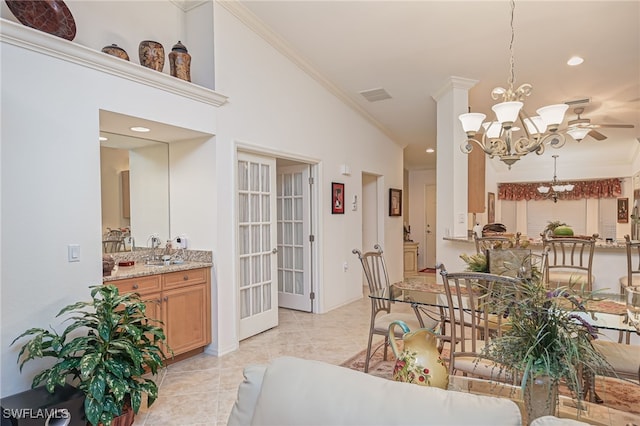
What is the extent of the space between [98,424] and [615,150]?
9911mm

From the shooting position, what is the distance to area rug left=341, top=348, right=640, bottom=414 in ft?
8.32

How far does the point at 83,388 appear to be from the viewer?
2.07 metres

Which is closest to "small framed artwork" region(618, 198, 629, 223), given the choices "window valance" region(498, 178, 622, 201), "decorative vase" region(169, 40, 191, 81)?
"window valance" region(498, 178, 622, 201)

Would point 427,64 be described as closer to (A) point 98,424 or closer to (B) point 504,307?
(B) point 504,307

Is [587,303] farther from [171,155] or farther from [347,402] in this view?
[171,155]

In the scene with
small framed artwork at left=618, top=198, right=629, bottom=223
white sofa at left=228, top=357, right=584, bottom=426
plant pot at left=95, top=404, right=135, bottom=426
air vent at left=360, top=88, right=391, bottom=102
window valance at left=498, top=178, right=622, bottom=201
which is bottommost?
plant pot at left=95, top=404, right=135, bottom=426

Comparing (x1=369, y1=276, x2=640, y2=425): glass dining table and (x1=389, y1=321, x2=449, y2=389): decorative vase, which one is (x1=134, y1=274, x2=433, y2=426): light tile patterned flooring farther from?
(x1=389, y1=321, x2=449, y2=389): decorative vase

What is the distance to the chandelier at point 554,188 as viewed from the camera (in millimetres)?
8086

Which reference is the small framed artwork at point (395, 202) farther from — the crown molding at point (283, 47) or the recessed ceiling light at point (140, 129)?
the recessed ceiling light at point (140, 129)

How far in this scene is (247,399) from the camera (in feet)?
3.91

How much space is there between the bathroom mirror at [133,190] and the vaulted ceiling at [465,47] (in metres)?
1.83

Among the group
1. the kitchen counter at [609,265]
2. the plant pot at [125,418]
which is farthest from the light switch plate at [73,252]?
the kitchen counter at [609,265]

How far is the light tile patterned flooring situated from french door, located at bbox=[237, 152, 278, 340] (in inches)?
8.4

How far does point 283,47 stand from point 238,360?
3433 millimetres
